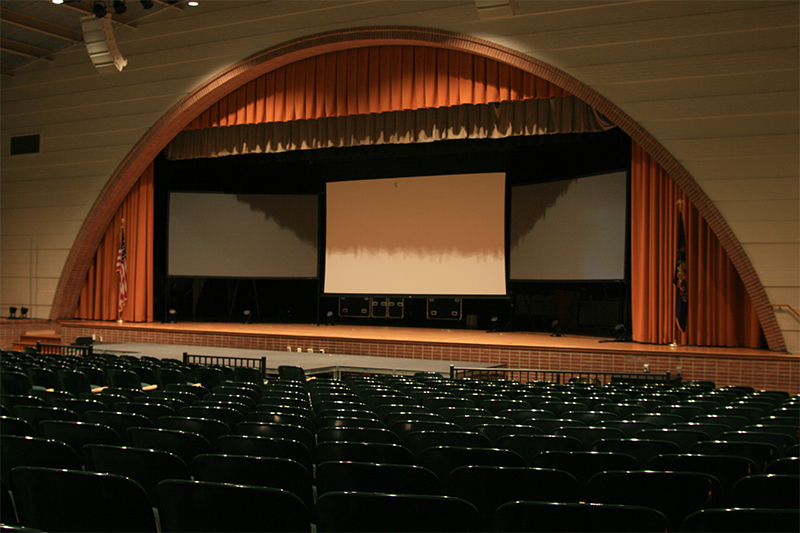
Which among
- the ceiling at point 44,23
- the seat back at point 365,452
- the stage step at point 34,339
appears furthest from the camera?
the stage step at point 34,339

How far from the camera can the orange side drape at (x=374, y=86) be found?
12.6 meters

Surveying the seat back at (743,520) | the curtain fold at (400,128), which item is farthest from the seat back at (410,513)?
the curtain fold at (400,128)

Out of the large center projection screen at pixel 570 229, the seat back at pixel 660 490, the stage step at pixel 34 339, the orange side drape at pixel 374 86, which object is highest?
the orange side drape at pixel 374 86

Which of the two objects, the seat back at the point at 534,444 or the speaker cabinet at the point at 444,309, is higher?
the speaker cabinet at the point at 444,309

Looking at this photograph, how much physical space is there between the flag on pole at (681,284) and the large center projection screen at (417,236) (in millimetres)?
4110

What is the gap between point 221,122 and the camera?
591 inches

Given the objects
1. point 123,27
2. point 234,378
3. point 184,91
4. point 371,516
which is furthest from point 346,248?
point 371,516

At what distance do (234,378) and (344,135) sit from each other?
7653mm

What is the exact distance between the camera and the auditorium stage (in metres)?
10.5

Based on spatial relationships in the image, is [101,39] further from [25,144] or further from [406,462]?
[406,462]

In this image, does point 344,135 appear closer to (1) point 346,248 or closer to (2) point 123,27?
(1) point 346,248

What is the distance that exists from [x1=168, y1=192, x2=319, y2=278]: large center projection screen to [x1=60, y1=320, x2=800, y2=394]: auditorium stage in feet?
5.32

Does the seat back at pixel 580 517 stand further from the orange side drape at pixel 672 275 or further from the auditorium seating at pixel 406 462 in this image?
the orange side drape at pixel 672 275

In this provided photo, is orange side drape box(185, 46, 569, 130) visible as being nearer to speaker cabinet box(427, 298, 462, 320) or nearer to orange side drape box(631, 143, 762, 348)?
orange side drape box(631, 143, 762, 348)
